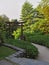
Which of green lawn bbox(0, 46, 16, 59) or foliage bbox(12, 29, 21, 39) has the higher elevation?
foliage bbox(12, 29, 21, 39)

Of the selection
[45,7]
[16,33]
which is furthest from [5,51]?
[16,33]

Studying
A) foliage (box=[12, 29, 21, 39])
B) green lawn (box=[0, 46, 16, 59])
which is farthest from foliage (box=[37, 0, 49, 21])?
foliage (box=[12, 29, 21, 39])

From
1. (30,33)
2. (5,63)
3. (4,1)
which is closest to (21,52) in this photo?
(5,63)

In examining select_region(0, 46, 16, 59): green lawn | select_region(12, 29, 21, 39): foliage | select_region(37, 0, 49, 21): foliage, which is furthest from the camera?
select_region(12, 29, 21, 39): foliage

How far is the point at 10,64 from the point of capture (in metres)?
5.74

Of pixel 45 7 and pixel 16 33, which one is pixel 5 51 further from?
pixel 16 33

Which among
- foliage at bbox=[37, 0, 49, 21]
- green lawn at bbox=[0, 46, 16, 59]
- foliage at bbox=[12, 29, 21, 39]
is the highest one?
foliage at bbox=[37, 0, 49, 21]

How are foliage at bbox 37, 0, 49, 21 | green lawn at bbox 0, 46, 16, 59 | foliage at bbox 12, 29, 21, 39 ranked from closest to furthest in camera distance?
green lawn at bbox 0, 46, 16, 59, foliage at bbox 37, 0, 49, 21, foliage at bbox 12, 29, 21, 39

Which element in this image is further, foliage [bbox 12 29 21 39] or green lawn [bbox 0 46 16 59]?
foliage [bbox 12 29 21 39]

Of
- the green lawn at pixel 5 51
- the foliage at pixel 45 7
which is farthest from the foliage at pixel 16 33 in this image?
the green lawn at pixel 5 51

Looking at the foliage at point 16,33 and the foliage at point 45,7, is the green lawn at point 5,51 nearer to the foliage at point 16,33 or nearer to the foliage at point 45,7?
the foliage at point 45,7

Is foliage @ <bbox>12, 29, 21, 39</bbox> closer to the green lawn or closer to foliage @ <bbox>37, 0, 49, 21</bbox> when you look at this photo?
foliage @ <bbox>37, 0, 49, 21</bbox>

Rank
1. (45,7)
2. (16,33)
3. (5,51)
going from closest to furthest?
(5,51)
(45,7)
(16,33)

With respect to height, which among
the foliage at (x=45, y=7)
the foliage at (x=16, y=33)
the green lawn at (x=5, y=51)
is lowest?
the green lawn at (x=5, y=51)
